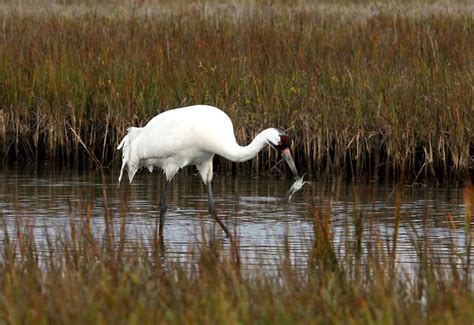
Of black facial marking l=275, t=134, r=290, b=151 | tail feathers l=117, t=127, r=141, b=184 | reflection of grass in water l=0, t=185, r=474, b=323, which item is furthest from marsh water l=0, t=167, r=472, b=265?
reflection of grass in water l=0, t=185, r=474, b=323

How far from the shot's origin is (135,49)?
36.7 feet

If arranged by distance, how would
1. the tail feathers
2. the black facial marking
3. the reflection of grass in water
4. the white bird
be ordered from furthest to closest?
1. the tail feathers
2. the white bird
3. the black facial marking
4. the reflection of grass in water

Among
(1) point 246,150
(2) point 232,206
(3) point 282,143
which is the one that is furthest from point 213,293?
(2) point 232,206

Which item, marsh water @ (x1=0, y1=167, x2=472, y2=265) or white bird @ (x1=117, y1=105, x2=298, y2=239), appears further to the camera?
white bird @ (x1=117, y1=105, x2=298, y2=239)

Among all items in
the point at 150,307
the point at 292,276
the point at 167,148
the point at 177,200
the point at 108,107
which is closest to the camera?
the point at 150,307

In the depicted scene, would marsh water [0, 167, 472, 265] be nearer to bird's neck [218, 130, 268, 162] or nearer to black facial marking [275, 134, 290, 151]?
bird's neck [218, 130, 268, 162]

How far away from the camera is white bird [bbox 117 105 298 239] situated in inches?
294

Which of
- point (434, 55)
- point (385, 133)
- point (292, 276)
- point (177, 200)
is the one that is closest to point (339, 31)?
point (434, 55)

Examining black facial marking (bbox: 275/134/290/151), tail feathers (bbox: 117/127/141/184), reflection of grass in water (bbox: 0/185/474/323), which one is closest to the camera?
reflection of grass in water (bbox: 0/185/474/323)

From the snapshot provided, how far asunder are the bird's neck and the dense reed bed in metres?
1.89

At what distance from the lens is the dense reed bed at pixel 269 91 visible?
9.27 meters

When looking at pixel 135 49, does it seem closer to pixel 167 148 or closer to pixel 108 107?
pixel 108 107

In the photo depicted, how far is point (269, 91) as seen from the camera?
32.3ft

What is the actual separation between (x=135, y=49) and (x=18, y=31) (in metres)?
1.61
